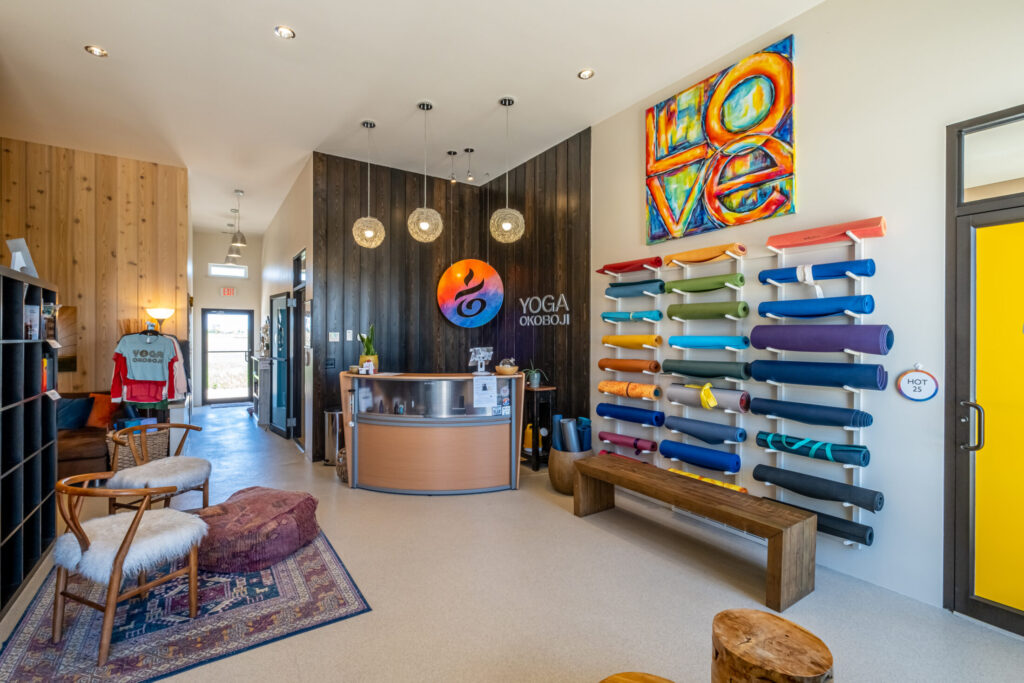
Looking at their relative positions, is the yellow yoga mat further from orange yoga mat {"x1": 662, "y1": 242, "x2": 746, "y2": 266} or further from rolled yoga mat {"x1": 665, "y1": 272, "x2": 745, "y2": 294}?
orange yoga mat {"x1": 662, "y1": 242, "x2": 746, "y2": 266}

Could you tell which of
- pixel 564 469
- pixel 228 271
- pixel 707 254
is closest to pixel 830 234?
pixel 707 254

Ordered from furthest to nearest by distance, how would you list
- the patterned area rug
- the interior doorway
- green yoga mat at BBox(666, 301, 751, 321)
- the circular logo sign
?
the interior doorway
the circular logo sign
green yoga mat at BBox(666, 301, 751, 321)
the patterned area rug

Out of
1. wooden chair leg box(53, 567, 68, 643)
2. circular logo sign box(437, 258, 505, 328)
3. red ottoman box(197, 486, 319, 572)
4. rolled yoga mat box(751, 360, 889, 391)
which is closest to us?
wooden chair leg box(53, 567, 68, 643)

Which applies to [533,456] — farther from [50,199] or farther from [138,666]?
[50,199]

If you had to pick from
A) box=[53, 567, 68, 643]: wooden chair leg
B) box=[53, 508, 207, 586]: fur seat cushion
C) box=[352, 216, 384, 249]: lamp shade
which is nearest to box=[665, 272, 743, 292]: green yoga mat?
box=[352, 216, 384, 249]: lamp shade

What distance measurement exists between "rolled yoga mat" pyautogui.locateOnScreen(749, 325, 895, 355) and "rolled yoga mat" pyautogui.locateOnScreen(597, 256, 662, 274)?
1088 millimetres

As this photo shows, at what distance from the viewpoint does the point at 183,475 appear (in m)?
3.25

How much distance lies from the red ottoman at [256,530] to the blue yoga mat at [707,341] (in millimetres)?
3074

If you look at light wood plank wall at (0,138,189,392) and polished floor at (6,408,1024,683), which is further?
light wood plank wall at (0,138,189,392)

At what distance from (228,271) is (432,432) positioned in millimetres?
8394

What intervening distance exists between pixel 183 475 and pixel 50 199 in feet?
14.3

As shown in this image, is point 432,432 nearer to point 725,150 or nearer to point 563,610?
point 563,610

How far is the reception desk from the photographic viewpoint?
4.41 m

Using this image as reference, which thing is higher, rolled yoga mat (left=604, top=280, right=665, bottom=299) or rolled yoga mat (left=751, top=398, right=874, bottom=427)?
rolled yoga mat (left=604, top=280, right=665, bottom=299)
